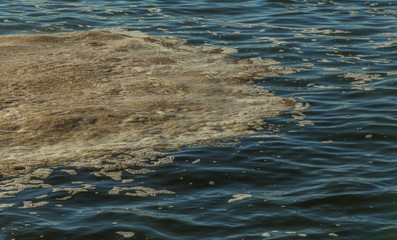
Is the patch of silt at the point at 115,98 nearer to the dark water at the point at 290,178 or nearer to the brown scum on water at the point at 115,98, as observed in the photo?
the brown scum on water at the point at 115,98

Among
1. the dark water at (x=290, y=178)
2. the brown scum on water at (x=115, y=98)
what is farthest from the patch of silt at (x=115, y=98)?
the dark water at (x=290, y=178)

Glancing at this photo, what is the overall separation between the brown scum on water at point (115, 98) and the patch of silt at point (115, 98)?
0.03 feet

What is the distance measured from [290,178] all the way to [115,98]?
2840 millimetres

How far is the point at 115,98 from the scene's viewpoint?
8234mm

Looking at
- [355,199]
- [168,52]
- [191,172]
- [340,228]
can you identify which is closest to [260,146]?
[191,172]

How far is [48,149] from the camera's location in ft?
22.2

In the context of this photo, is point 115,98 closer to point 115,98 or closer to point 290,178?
point 115,98

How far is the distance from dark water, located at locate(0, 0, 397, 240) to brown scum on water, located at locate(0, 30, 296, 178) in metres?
0.38

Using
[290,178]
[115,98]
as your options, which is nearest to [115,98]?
[115,98]

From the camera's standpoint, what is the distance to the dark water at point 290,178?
517 cm

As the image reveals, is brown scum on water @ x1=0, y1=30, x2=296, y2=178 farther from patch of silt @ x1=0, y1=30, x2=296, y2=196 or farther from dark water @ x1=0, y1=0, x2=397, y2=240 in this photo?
dark water @ x1=0, y1=0, x2=397, y2=240

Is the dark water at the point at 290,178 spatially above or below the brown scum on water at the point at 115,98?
below

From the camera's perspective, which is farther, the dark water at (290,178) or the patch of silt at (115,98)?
the patch of silt at (115,98)

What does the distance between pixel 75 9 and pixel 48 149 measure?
716 cm
